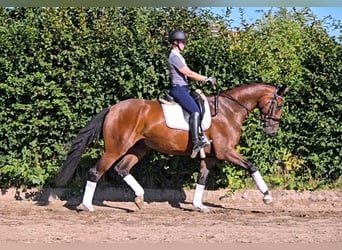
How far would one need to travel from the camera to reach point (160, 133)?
855cm

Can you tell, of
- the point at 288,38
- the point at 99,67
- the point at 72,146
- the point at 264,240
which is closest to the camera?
the point at 264,240

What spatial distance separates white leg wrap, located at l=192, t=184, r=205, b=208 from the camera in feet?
29.1

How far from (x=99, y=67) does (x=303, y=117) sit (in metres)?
3.36

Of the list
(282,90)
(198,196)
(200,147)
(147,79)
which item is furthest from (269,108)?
(147,79)

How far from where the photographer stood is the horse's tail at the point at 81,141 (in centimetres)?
865

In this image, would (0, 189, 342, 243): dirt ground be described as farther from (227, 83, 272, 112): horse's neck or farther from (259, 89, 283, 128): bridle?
(227, 83, 272, 112): horse's neck

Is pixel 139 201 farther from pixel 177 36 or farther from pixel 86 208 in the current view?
pixel 177 36

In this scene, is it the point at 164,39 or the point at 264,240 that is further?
the point at 164,39

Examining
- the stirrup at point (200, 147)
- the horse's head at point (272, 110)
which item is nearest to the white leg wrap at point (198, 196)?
the stirrup at point (200, 147)

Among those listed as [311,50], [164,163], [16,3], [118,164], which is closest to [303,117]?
[311,50]

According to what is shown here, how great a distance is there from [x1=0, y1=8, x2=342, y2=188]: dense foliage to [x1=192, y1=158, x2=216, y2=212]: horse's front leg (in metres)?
0.65

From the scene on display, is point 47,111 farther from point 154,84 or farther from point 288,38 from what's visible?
point 288,38

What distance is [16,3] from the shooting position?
3.21 m

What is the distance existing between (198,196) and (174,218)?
831mm
